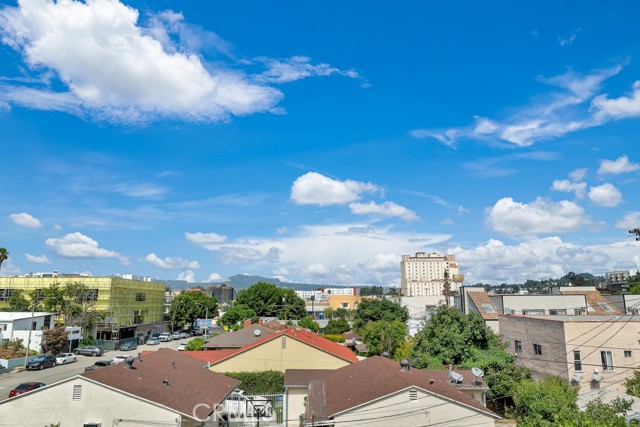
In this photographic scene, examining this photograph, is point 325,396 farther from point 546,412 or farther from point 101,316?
point 101,316

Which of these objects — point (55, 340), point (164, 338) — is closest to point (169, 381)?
point (55, 340)

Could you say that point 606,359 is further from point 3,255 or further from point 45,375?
point 3,255

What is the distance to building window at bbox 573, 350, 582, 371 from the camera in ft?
120

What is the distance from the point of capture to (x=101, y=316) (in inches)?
3076

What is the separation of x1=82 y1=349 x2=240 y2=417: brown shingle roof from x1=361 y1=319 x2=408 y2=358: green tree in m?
28.8

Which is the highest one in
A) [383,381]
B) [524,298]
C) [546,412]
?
[524,298]

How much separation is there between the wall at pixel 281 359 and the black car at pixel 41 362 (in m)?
24.7

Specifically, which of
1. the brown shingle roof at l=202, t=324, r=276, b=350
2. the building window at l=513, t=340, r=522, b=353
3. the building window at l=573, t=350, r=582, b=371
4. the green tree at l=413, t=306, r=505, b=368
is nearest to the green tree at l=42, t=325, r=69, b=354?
the brown shingle roof at l=202, t=324, r=276, b=350

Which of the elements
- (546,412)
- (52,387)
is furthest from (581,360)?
(52,387)

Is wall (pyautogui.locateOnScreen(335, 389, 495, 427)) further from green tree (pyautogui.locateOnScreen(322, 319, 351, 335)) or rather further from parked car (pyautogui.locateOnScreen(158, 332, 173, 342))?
parked car (pyautogui.locateOnScreen(158, 332, 173, 342))

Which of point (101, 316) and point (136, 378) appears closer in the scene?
point (136, 378)

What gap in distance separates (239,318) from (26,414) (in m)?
78.7

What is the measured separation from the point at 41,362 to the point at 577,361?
54043mm

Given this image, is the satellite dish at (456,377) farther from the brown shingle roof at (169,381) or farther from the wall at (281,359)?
the brown shingle roof at (169,381)
